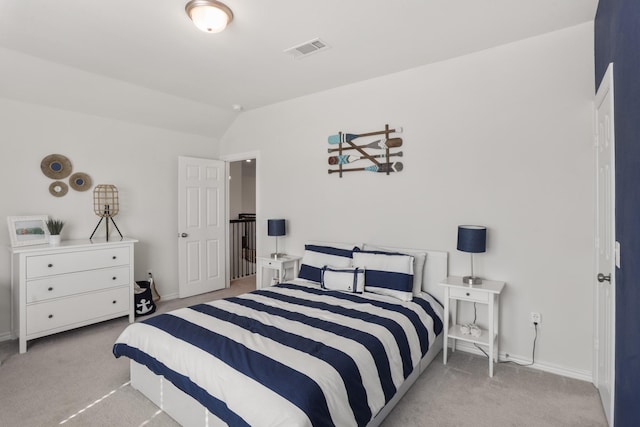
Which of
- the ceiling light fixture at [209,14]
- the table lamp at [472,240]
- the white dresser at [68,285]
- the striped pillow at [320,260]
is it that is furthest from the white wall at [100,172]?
the table lamp at [472,240]

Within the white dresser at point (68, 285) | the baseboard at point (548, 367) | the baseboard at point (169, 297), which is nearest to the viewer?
the baseboard at point (548, 367)

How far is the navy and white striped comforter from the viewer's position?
159 cm

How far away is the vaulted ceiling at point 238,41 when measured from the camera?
7.54ft

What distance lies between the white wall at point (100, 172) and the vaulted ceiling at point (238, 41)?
28cm

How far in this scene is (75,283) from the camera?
11.1 ft

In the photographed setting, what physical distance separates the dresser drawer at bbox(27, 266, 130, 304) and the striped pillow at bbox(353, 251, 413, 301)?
265cm

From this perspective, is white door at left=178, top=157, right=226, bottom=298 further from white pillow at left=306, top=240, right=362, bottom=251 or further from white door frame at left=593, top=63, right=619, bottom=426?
white door frame at left=593, top=63, right=619, bottom=426

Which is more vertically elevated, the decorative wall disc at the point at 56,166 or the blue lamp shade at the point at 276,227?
the decorative wall disc at the point at 56,166

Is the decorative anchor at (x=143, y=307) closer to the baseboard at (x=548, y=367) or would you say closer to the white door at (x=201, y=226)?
the white door at (x=201, y=226)

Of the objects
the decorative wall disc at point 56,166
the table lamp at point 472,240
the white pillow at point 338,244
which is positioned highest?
the decorative wall disc at point 56,166

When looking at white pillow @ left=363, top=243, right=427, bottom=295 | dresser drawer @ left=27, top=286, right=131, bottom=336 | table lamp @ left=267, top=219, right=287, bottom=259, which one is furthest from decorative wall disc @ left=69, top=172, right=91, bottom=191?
white pillow @ left=363, top=243, right=427, bottom=295

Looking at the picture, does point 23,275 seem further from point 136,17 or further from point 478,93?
point 478,93

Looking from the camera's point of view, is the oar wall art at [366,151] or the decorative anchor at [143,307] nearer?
the oar wall art at [366,151]

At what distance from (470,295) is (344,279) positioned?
1088mm
